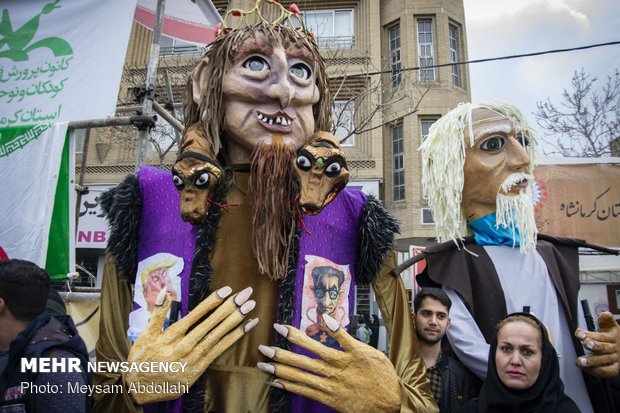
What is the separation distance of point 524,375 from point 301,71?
138 centimetres

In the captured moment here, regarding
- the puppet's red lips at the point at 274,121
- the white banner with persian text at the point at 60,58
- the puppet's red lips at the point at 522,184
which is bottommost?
the puppet's red lips at the point at 522,184

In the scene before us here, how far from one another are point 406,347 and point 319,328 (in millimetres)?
357

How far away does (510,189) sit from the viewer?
2.24 meters

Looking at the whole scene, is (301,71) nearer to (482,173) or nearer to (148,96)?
(482,173)

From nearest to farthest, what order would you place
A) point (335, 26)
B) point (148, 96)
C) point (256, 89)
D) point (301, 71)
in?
1. point (256, 89)
2. point (301, 71)
3. point (148, 96)
4. point (335, 26)

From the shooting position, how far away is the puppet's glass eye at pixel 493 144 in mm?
2295

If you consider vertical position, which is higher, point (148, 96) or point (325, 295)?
point (148, 96)

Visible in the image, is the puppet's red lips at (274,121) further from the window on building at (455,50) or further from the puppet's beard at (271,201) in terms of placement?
the window on building at (455,50)

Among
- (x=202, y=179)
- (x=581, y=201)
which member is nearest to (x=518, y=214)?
(x=202, y=179)

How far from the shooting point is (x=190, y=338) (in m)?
1.40

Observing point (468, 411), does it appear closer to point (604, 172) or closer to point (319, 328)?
point (319, 328)

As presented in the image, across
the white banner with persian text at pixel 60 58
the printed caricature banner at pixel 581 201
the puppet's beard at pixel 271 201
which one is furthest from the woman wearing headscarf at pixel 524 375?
the printed caricature banner at pixel 581 201

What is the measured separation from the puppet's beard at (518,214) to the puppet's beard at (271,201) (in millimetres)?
1183

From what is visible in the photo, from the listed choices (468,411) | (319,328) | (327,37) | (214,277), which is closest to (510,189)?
(468,411)
